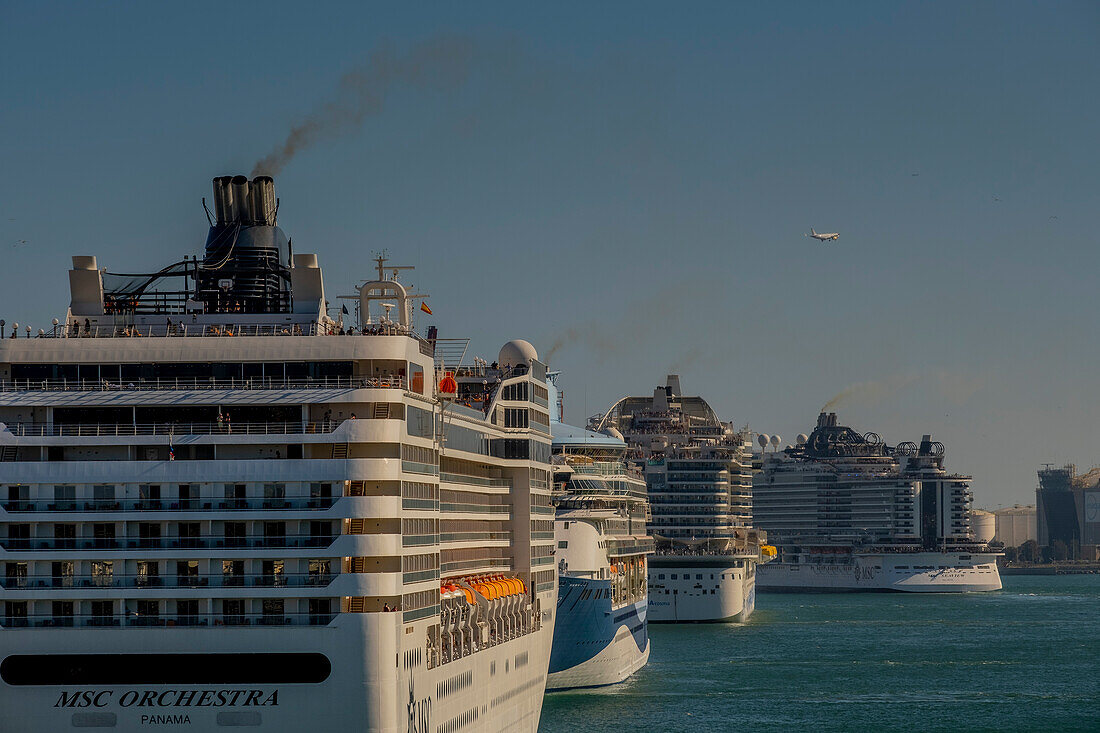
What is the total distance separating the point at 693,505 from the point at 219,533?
4909 inches

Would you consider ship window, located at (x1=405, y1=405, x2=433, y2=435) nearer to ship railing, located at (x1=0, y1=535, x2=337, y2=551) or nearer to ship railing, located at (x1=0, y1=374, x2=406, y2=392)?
ship railing, located at (x1=0, y1=374, x2=406, y2=392)

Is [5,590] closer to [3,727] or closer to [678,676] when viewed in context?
[3,727]

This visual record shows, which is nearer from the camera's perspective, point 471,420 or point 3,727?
point 3,727

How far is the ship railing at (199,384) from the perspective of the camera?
46375 millimetres

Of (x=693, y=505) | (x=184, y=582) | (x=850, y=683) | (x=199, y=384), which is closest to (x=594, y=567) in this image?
(x=850, y=683)

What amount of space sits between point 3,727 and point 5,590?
136 inches

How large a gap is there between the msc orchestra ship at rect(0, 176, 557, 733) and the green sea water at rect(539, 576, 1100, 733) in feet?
113

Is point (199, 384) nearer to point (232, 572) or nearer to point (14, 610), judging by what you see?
point (232, 572)

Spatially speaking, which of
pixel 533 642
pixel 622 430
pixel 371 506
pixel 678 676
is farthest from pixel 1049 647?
pixel 371 506

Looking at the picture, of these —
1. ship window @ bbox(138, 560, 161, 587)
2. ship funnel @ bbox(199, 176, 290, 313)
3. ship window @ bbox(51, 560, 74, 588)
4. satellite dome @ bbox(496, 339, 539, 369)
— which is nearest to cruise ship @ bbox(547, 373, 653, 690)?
satellite dome @ bbox(496, 339, 539, 369)

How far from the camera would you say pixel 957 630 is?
15575 cm

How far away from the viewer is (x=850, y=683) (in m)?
101

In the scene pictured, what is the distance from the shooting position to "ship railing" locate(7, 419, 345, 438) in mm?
45344

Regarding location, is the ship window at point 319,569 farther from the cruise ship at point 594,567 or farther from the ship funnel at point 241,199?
the cruise ship at point 594,567
